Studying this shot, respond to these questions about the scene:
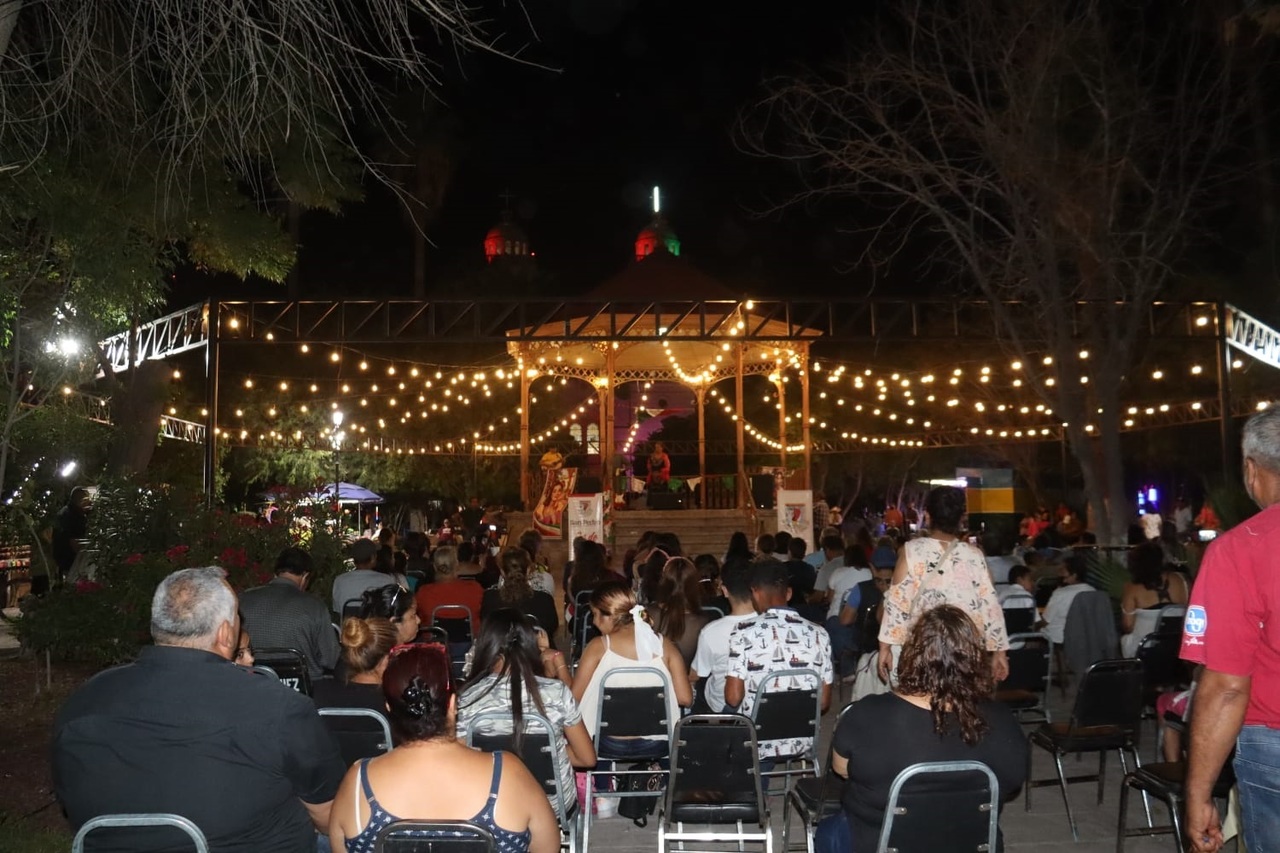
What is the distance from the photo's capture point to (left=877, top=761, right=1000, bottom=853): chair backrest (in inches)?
120

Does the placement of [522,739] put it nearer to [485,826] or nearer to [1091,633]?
[485,826]

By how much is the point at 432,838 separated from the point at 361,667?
202 cm

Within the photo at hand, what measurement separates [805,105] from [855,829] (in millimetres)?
10998

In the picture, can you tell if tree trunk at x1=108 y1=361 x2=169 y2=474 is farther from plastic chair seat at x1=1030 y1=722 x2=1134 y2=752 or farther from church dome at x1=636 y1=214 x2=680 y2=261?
church dome at x1=636 y1=214 x2=680 y2=261

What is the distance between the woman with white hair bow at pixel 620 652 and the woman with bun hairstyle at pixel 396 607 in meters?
1.27

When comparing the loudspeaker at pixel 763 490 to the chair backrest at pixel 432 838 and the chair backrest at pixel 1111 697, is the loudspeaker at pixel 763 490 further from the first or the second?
the chair backrest at pixel 432 838

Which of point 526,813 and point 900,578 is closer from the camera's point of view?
point 526,813

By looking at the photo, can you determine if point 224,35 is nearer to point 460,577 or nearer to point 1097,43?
point 460,577

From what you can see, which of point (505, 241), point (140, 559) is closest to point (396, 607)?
point (140, 559)

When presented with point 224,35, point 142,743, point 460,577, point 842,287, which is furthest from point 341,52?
point 842,287

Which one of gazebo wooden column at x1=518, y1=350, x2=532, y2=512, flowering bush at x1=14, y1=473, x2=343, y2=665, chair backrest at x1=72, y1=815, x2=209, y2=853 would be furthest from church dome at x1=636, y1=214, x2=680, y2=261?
chair backrest at x1=72, y1=815, x2=209, y2=853

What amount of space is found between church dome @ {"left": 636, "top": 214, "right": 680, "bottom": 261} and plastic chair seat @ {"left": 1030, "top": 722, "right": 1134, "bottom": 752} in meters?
34.5

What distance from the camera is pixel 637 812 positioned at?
5.31m

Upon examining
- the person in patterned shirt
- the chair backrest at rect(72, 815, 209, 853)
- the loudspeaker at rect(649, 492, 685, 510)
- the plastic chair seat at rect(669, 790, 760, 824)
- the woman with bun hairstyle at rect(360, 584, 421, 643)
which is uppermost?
the loudspeaker at rect(649, 492, 685, 510)
